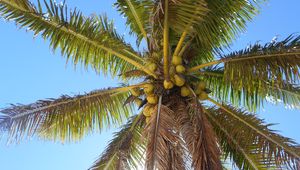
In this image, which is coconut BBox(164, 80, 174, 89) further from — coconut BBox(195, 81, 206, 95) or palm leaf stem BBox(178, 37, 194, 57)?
palm leaf stem BBox(178, 37, 194, 57)

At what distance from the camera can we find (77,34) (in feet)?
28.6

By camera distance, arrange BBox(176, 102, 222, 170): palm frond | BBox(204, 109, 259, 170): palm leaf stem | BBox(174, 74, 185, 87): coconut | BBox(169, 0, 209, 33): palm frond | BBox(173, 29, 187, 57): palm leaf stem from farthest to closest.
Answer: BBox(204, 109, 259, 170): palm leaf stem, BBox(173, 29, 187, 57): palm leaf stem, BBox(174, 74, 185, 87): coconut, BBox(169, 0, 209, 33): palm frond, BBox(176, 102, 222, 170): palm frond

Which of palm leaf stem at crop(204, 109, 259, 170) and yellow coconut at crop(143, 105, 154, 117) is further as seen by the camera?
palm leaf stem at crop(204, 109, 259, 170)

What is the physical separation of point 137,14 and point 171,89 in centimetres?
174

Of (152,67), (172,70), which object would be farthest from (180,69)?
(152,67)

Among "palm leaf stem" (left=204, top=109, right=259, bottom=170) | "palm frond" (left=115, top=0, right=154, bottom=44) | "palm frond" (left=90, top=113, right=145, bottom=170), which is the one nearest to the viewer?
"palm frond" (left=90, top=113, right=145, bottom=170)

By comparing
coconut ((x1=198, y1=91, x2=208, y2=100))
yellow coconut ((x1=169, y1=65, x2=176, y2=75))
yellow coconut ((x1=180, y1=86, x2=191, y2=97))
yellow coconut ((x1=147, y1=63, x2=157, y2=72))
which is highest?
yellow coconut ((x1=147, y1=63, x2=157, y2=72))

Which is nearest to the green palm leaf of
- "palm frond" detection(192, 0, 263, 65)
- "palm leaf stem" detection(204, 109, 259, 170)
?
"palm frond" detection(192, 0, 263, 65)

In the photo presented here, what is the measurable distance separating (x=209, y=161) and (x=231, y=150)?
218cm

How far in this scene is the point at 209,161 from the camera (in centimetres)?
691

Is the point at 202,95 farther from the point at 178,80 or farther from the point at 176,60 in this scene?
the point at 176,60

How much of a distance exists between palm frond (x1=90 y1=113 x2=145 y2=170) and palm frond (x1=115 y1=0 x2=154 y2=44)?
166cm

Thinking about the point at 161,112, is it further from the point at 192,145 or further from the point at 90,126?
the point at 90,126

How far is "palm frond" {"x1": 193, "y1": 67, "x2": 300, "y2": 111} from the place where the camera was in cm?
932
